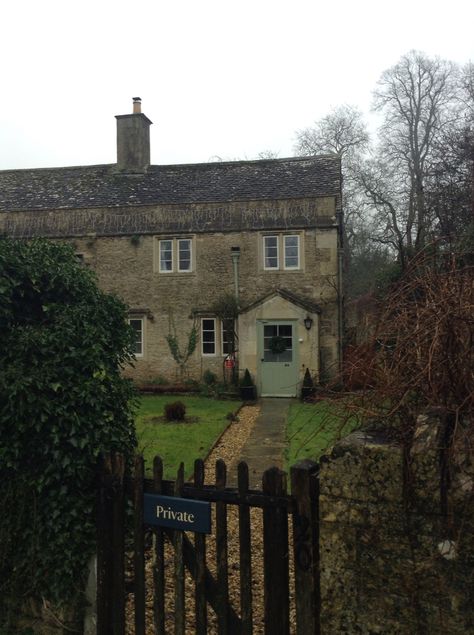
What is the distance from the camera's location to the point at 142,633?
4.02 m

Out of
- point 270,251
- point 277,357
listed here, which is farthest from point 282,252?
point 277,357

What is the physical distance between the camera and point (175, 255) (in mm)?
21312

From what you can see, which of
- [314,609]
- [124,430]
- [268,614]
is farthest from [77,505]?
[314,609]

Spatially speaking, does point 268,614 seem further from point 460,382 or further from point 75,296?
point 75,296

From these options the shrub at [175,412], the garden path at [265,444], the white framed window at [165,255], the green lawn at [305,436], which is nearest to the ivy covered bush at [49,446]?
the green lawn at [305,436]

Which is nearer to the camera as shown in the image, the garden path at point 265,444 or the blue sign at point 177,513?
the blue sign at point 177,513

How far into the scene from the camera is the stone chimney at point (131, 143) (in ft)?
78.9

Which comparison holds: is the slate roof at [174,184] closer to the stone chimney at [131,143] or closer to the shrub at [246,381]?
the stone chimney at [131,143]

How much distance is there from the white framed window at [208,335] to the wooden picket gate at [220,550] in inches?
647

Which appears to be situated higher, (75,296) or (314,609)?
(75,296)

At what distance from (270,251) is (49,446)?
55.7ft

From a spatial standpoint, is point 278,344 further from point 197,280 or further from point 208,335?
point 197,280

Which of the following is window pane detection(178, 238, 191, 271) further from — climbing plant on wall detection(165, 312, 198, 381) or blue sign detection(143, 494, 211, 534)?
blue sign detection(143, 494, 211, 534)

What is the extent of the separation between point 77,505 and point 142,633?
104cm
